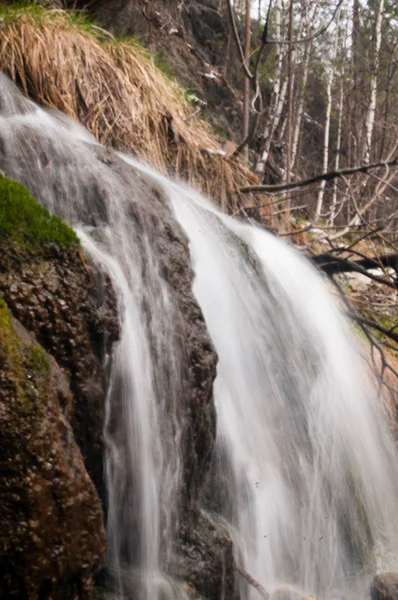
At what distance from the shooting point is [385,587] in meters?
3.24

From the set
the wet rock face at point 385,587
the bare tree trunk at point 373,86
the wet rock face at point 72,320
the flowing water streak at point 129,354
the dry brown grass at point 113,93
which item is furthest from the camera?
the bare tree trunk at point 373,86

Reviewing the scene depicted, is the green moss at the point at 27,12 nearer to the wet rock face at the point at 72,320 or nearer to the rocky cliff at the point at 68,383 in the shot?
the rocky cliff at the point at 68,383

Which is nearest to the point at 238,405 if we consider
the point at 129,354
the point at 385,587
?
the point at 129,354

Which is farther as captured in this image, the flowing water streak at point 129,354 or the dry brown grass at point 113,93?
the dry brown grass at point 113,93

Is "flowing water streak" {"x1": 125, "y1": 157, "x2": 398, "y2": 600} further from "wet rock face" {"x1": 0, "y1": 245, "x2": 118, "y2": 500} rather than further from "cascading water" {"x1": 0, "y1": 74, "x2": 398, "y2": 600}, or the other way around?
"wet rock face" {"x1": 0, "y1": 245, "x2": 118, "y2": 500}

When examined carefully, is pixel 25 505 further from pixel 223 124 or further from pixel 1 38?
pixel 223 124

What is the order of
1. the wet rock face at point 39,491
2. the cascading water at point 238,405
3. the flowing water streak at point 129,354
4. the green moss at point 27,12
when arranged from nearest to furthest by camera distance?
the wet rock face at point 39,491 < the flowing water streak at point 129,354 < the cascading water at point 238,405 < the green moss at point 27,12

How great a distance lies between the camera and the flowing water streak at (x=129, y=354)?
238cm

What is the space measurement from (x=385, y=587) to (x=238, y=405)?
1.19m

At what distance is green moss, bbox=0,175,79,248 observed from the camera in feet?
7.21

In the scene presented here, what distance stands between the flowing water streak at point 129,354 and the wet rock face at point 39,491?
0.47 metres

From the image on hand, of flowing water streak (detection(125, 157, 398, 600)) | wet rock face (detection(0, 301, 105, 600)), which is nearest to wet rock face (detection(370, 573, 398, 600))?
flowing water streak (detection(125, 157, 398, 600))

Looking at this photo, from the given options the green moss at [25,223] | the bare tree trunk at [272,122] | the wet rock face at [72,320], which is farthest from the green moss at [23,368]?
the bare tree trunk at [272,122]

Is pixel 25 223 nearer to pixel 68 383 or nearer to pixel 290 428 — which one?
pixel 68 383
